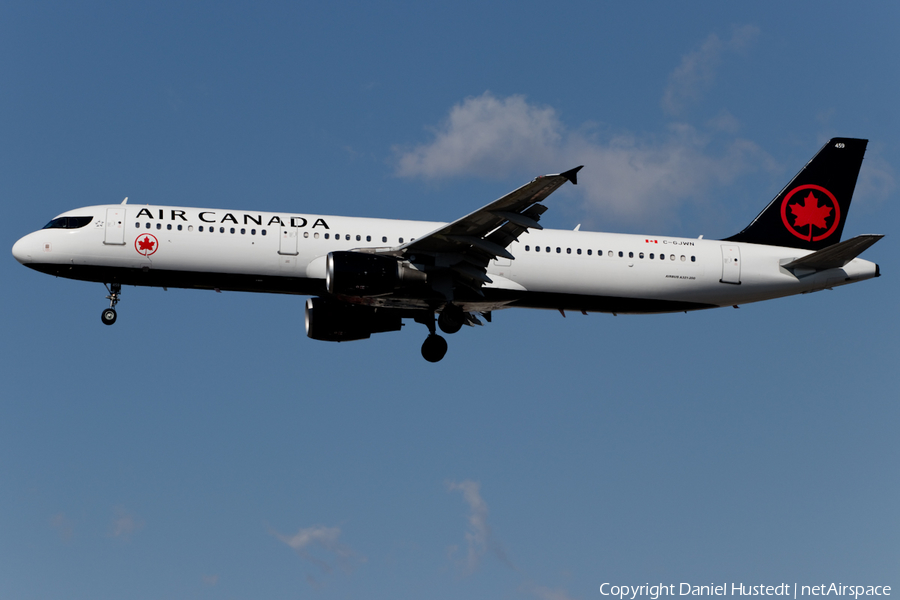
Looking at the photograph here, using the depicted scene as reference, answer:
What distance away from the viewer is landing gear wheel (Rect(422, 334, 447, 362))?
1479 inches

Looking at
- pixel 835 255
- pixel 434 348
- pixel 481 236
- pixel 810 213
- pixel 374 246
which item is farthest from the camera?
pixel 810 213

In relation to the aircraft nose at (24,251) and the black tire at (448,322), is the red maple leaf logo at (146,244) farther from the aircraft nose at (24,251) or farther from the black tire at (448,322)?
the black tire at (448,322)

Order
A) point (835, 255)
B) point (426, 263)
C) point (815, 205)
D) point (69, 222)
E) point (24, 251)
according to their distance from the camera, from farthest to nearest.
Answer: point (815, 205)
point (835, 255)
point (69, 222)
point (24, 251)
point (426, 263)

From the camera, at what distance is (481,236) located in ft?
109

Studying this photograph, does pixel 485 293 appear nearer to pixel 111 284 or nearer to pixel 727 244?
pixel 727 244

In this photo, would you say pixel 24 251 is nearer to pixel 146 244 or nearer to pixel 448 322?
pixel 146 244

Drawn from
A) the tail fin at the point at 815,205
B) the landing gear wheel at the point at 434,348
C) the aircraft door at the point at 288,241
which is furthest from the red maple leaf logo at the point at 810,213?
the aircraft door at the point at 288,241

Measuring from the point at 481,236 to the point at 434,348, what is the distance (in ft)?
19.9

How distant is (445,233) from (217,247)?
7.68m

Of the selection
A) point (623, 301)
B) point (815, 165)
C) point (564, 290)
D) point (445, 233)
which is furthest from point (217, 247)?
point (815, 165)

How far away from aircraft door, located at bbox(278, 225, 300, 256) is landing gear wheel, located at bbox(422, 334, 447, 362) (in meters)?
6.47

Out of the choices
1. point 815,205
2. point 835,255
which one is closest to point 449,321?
point 835,255

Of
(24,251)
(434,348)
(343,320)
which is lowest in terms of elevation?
(434,348)

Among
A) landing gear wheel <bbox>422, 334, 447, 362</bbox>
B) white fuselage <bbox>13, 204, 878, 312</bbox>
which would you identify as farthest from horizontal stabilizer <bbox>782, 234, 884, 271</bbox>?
landing gear wheel <bbox>422, 334, 447, 362</bbox>
